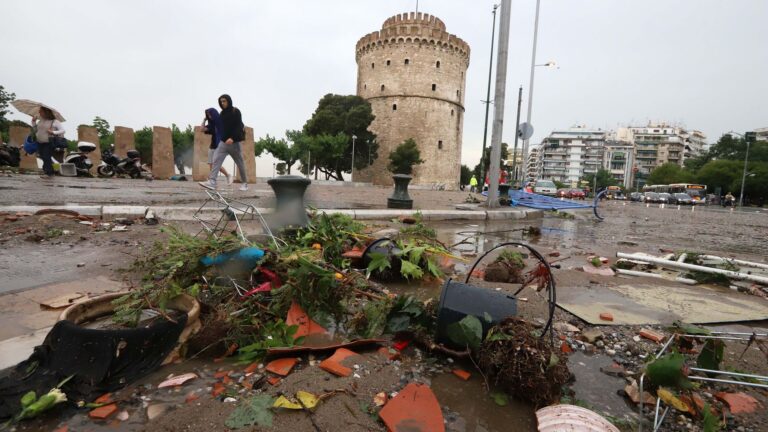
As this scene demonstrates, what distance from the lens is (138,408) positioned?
1458 millimetres

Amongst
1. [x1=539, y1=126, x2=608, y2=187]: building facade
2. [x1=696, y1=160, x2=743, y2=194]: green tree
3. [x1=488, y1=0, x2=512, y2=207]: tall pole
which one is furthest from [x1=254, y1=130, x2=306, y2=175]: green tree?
[x1=539, y1=126, x2=608, y2=187]: building facade

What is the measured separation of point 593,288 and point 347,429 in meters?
2.74

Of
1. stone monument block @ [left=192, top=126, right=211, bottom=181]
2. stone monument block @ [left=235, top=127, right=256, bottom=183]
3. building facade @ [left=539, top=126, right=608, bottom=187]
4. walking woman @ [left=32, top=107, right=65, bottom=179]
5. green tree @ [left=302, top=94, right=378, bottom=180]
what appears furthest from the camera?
building facade @ [left=539, top=126, right=608, bottom=187]

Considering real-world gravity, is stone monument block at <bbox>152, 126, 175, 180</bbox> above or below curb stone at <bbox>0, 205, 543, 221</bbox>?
above

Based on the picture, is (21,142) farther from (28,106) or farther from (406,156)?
(406,156)

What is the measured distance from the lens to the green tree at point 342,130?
42094 millimetres

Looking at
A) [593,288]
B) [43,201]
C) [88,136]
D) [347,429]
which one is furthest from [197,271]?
[88,136]

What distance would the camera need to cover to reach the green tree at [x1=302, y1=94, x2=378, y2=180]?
42094mm

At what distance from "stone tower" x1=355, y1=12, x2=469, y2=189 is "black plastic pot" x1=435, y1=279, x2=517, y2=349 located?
42.9 metres

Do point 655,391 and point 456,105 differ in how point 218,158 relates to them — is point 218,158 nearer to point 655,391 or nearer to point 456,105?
point 655,391

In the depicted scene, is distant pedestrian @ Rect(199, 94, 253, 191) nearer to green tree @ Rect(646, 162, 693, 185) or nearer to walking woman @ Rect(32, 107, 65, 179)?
walking woman @ Rect(32, 107, 65, 179)

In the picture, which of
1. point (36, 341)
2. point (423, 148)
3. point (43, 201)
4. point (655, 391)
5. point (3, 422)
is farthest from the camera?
point (423, 148)

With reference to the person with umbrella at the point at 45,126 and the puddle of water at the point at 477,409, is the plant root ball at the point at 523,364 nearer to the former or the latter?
the puddle of water at the point at 477,409

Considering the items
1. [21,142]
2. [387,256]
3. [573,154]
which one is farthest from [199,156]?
[573,154]
